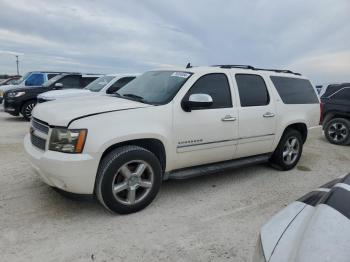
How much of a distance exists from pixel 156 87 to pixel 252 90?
1582 millimetres

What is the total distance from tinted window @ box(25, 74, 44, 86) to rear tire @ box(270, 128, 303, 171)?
11.0 meters

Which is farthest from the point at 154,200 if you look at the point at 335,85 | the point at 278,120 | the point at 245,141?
the point at 335,85

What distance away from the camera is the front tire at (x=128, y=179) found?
3461 millimetres

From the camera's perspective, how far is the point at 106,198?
11.5 ft

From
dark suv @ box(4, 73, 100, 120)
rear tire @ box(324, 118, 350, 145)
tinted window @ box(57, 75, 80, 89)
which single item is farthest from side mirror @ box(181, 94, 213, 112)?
tinted window @ box(57, 75, 80, 89)

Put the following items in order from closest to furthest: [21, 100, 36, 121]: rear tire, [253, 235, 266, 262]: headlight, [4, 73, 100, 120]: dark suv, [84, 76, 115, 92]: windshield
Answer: [253, 235, 266, 262]: headlight → [84, 76, 115, 92]: windshield → [4, 73, 100, 120]: dark suv → [21, 100, 36, 121]: rear tire

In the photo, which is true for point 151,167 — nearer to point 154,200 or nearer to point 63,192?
point 154,200

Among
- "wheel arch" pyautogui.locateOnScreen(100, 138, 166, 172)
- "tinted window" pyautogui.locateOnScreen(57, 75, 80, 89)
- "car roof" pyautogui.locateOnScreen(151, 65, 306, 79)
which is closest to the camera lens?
"wheel arch" pyautogui.locateOnScreen(100, 138, 166, 172)

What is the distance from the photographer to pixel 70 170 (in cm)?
330

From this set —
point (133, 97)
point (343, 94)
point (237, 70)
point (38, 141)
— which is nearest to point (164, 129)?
point (133, 97)

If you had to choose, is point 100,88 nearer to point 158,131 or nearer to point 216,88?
point 216,88

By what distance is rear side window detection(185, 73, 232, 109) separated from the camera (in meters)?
4.37

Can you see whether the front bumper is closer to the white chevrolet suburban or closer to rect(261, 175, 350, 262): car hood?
the white chevrolet suburban

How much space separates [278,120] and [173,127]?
2.20 metres
